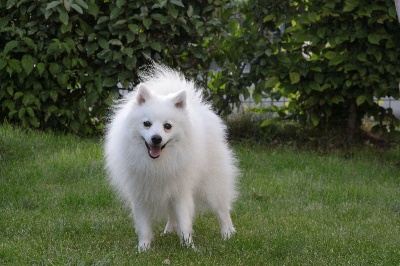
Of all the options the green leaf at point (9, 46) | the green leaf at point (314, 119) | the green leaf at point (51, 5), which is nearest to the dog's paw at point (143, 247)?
the green leaf at point (51, 5)

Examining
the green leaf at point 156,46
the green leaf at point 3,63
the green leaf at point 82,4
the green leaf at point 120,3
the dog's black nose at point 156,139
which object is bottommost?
the dog's black nose at point 156,139

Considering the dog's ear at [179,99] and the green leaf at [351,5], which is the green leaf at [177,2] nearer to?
the green leaf at [351,5]

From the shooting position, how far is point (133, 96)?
5473 millimetres

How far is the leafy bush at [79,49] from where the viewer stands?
27.1 feet

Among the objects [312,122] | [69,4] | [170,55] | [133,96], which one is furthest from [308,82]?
[133,96]

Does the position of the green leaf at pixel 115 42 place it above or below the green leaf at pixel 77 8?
below

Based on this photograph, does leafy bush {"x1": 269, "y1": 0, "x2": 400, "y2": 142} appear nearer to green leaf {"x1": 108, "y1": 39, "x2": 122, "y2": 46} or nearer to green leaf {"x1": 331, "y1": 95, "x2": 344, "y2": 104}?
green leaf {"x1": 331, "y1": 95, "x2": 344, "y2": 104}

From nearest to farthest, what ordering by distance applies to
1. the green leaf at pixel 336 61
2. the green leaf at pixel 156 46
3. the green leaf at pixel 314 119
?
the green leaf at pixel 156 46 → the green leaf at pixel 336 61 → the green leaf at pixel 314 119

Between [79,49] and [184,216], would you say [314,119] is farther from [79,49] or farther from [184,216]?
[184,216]

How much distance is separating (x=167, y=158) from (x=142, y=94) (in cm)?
46

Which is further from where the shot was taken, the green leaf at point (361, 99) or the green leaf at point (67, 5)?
the green leaf at point (361, 99)

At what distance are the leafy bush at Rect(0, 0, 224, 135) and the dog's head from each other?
127 inches

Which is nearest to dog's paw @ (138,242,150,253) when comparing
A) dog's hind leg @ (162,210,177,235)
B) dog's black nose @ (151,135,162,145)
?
dog's hind leg @ (162,210,177,235)

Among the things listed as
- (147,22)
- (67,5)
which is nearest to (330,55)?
(147,22)
